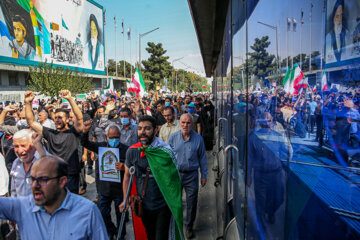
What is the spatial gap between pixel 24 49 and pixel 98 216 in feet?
127

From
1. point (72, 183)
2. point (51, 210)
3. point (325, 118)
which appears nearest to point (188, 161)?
point (72, 183)

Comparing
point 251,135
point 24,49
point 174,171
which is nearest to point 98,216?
point 251,135

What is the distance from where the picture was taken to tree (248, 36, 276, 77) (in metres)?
1.55

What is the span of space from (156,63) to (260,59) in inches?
2838

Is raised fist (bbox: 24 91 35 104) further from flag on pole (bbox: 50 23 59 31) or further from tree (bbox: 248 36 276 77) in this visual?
flag on pole (bbox: 50 23 59 31)

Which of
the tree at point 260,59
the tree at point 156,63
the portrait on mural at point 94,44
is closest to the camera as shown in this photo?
the tree at point 260,59

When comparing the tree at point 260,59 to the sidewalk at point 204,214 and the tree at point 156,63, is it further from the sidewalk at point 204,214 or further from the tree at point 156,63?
the tree at point 156,63

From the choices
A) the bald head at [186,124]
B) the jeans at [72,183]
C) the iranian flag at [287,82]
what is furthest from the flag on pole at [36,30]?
the iranian flag at [287,82]

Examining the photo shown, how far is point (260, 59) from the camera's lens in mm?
1755

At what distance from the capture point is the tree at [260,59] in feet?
5.09

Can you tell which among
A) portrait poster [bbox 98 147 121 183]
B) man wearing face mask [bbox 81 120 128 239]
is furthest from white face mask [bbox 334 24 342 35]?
man wearing face mask [bbox 81 120 128 239]

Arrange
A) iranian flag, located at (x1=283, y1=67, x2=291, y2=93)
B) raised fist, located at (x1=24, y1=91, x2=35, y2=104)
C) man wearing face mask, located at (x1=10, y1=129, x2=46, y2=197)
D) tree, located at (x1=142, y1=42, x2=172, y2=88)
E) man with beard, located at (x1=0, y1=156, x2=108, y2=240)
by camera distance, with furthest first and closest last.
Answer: tree, located at (x1=142, y1=42, x2=172, y2=88), raised fist, located at (x1=24, y1=91, x2=35, y2=104), man wearing face mask, located at (x1=10, y1=129, x2=46, y2=197), man with beard, located at (x1=0, y1=156, x2=108, y2=240), iranian flag, located at (x1=283, y1=67, x2=291, y2=93)

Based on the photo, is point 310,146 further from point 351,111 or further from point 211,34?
point 211,34

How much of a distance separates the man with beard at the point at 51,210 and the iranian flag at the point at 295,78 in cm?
148
